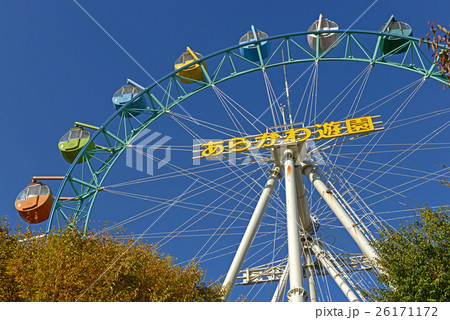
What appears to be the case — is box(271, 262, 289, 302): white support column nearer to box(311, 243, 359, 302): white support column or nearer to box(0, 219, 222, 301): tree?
box(311, 243, 359, 302): white support column

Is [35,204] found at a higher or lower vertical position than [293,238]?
higher

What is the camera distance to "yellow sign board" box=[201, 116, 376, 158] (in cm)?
1719

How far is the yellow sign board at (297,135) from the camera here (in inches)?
677

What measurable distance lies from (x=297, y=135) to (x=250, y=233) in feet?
12.5

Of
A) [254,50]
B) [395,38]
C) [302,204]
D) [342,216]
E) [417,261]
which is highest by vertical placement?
[254,50]

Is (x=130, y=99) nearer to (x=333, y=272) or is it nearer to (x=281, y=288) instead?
(x=281, y=288)

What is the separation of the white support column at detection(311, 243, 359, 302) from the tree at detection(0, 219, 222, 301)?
805cm

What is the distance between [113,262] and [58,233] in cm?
217

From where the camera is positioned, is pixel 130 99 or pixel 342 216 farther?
pixel 130 99

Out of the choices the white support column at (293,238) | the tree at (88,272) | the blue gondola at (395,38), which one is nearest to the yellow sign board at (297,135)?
the white support column at (293,238)

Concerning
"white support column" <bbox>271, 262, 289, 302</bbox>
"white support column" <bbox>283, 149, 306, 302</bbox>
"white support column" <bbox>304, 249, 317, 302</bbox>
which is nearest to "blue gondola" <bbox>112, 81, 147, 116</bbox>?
"white support column" <bbox>283, 149, 306, 302</bbox>

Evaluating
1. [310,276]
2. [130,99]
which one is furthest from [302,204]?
[130,99]

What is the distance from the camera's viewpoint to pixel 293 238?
14.5m

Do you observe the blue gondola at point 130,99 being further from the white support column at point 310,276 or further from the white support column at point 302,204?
the white support column at point 310,276
